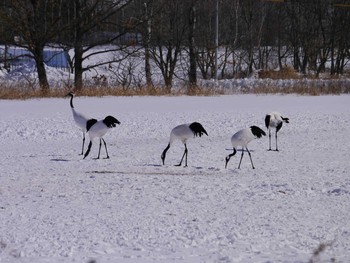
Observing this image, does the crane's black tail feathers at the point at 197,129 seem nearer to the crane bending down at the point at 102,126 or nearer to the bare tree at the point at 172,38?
the crane bending down at the point at 102,126

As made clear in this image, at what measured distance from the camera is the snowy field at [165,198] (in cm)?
525

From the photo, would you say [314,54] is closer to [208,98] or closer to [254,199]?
[208,98]

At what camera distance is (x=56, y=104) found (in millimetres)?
17797

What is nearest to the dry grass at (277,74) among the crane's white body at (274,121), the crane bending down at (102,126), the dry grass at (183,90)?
the dry grass at (183,90)

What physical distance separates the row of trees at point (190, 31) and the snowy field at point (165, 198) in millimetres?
10468

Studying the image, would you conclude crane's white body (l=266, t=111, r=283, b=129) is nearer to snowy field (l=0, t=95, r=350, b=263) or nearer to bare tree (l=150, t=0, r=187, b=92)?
snowy field (l=0, t=95, r=350, b=263)

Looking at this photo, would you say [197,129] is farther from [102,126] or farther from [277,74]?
[277,74]

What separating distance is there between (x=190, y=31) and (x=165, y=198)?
32059 millimetres

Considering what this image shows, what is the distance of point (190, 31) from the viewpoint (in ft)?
126

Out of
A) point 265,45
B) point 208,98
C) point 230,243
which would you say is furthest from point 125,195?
point 265,45

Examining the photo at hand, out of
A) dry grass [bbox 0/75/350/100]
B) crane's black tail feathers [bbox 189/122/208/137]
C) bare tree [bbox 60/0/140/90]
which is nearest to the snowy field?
crane's black tail feathers [bbox 189/122/208/137]

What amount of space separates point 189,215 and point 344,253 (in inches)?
70.4

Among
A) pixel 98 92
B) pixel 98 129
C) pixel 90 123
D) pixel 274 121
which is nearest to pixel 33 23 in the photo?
pixel 98 92

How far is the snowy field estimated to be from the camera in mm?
5250
